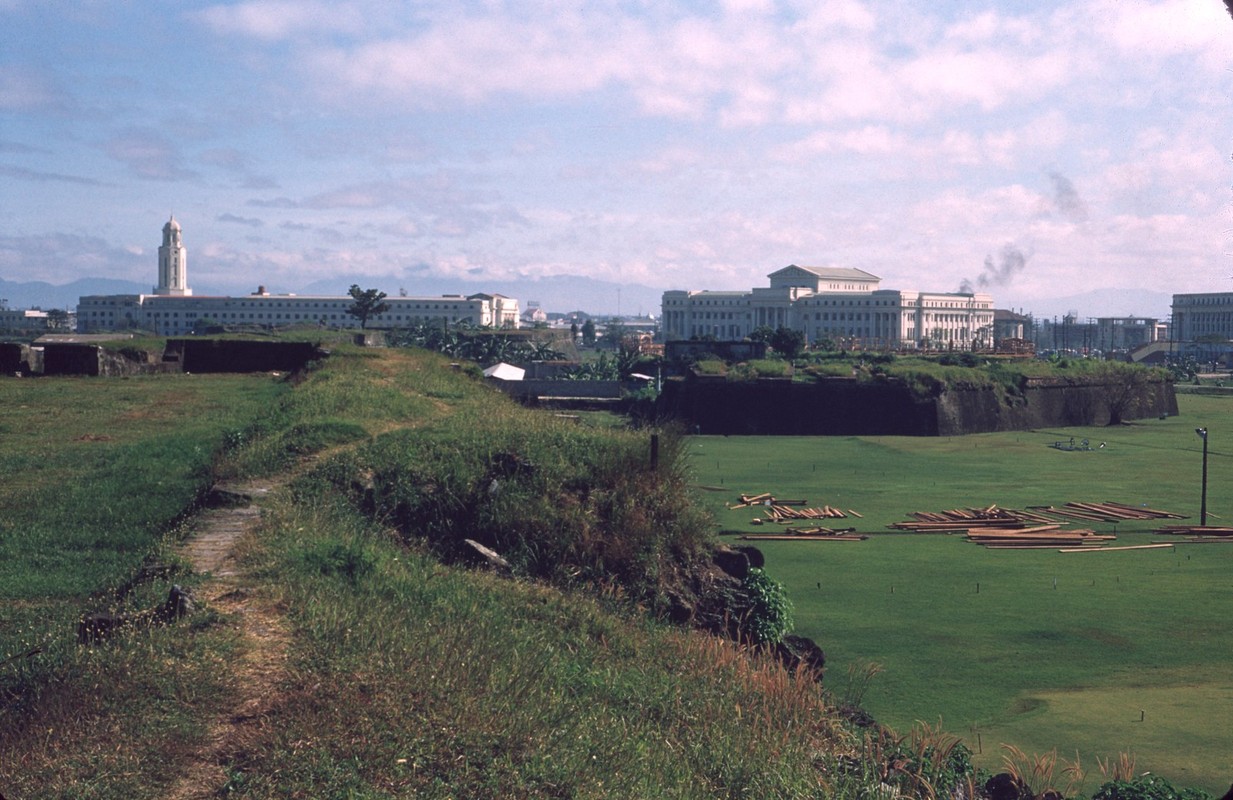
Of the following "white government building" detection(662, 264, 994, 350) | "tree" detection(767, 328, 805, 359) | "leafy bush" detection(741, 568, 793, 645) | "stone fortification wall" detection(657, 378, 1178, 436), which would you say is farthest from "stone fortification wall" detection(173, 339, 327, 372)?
"white government building" detection(662, 264, 994, 350)

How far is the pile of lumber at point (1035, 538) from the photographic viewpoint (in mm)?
20281

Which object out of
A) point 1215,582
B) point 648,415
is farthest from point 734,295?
point 1215,582

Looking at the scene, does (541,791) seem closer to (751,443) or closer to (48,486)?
(48,486)

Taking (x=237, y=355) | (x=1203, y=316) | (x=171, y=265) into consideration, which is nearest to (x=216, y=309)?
(x=171, y=265)

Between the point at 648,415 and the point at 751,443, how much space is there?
291 inches

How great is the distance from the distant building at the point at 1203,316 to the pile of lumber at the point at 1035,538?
302 feet

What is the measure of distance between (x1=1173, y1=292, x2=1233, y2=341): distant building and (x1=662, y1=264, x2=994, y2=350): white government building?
60.6 feet

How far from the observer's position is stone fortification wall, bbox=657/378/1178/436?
45781 millimetres

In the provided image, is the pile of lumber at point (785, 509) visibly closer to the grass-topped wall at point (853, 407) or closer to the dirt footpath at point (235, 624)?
the dirt footpath at point (235, 624)

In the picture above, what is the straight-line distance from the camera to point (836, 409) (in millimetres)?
46281

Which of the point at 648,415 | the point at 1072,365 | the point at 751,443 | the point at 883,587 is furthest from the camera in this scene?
the point at 1072,365

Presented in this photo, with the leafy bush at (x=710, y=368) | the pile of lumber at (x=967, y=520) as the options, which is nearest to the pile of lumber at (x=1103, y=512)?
the pile of lumber at (x=967, y=520)

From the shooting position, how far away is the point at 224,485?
9.74 meters

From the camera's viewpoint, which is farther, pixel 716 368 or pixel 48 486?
pixel 716 368
